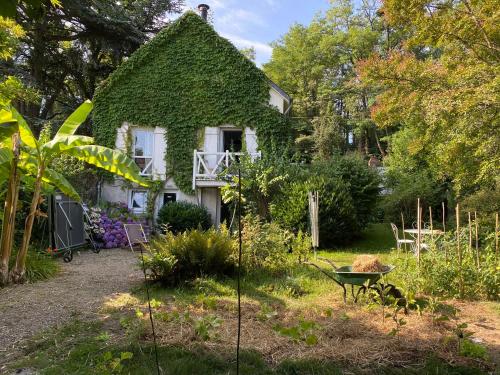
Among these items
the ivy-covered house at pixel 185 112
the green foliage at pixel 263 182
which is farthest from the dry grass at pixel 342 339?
the ivy-covered house at pixel 185 112

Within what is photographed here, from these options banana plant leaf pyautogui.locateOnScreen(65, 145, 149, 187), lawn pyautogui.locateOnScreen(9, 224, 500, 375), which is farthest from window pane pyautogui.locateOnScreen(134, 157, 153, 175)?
lawn pyautogui.locateOnScreen(9, 224, 500, 375)

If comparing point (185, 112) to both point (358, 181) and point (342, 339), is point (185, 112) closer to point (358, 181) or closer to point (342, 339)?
point (358, 181)

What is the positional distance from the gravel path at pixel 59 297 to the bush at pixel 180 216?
562cm

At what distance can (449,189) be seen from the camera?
15.8 m

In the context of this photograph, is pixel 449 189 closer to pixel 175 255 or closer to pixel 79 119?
pixel 175 255

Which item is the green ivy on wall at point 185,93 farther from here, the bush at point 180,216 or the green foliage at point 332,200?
the green foliage at point 332,200

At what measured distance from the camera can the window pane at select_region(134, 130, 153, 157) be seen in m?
18.5

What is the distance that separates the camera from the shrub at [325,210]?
41.5 feet

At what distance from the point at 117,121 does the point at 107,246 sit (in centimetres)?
730

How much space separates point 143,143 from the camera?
1861 cm

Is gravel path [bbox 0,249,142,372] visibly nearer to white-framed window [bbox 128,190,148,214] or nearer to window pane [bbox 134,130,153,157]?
white-framed window [bbox 128,190,148,214]

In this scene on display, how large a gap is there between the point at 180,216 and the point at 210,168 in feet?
9.80

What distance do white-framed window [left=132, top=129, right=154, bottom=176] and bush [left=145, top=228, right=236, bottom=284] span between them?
1123cm

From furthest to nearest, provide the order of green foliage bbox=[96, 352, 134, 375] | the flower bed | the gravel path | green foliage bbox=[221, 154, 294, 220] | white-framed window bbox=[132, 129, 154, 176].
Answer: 1. white-framed window bbox=[132, 129, 154, 176]
2. green foliage bbox=[221, 154, 294, 220]
3. the flower bed
4. the gravel path
5. green foliage bbox=[96, 352, 134, 375]
